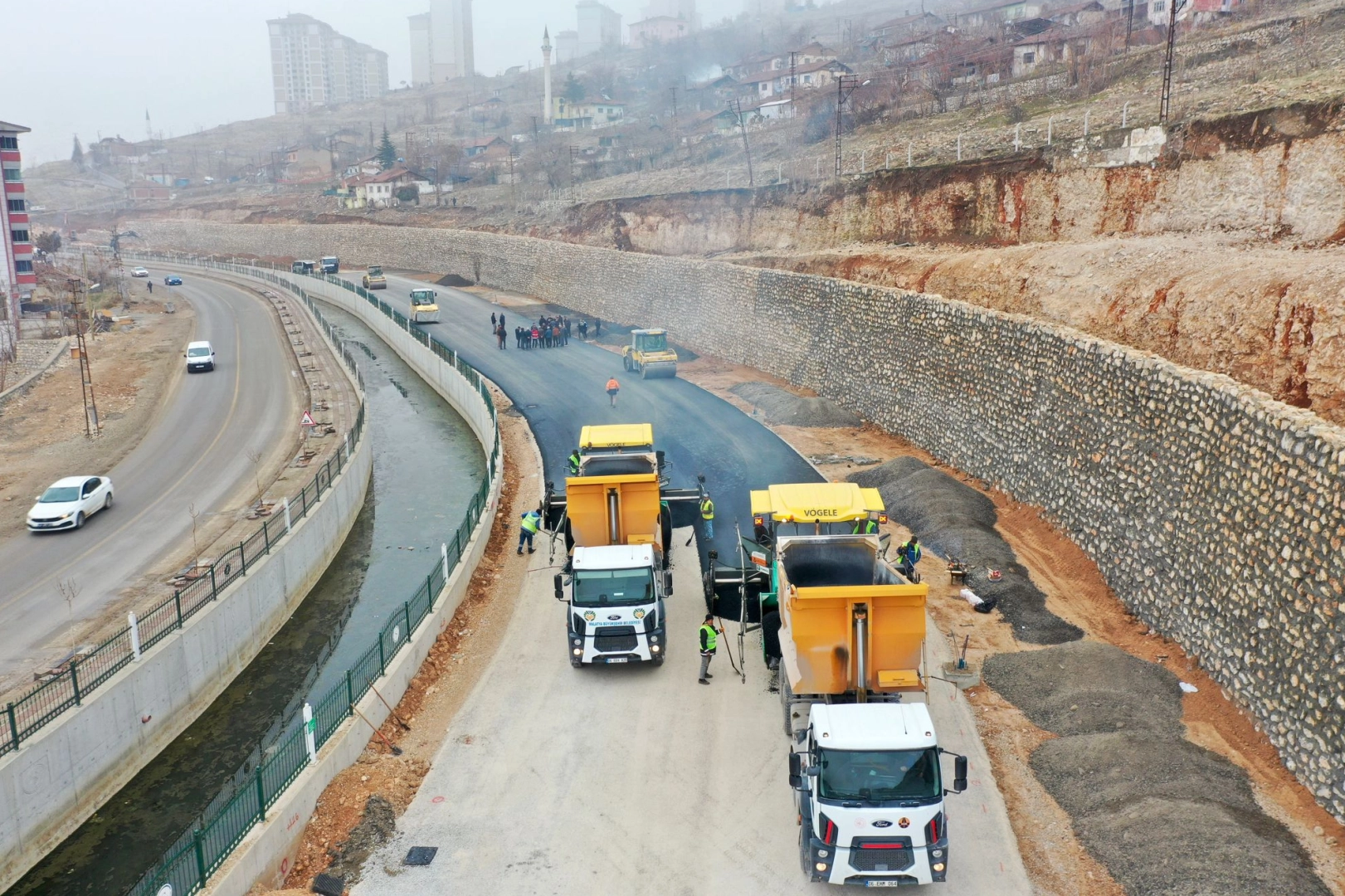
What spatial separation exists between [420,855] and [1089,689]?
34.9 feet

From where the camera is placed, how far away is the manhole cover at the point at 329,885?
13027mm

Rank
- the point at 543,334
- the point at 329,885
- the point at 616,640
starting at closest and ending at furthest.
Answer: the point at 329,885 → the point at 616,640 → the point at 543,334

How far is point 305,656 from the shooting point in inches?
963

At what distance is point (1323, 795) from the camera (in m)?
13.3

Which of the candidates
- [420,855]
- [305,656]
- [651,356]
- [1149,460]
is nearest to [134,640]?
[305,656]

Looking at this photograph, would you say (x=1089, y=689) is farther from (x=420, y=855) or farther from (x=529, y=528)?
(x=529, y=528)

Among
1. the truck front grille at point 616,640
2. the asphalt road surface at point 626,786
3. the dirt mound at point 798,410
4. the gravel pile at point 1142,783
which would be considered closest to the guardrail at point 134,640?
the asphalt road surface at point 626,786

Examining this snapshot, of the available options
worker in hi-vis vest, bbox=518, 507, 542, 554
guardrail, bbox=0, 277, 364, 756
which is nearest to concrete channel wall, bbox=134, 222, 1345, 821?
worker in hi-vis vest, bbox=518, 507, 542, 554

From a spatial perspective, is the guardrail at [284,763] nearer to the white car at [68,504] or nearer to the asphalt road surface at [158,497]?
the asphalt road surface at [158,497]

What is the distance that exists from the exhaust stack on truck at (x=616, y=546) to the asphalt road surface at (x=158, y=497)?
10.3m

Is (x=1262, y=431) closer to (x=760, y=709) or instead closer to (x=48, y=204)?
(x=760, y=709)

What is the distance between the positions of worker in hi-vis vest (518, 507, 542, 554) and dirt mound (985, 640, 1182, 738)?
439 inches

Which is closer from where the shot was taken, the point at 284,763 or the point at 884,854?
the point at 884,854

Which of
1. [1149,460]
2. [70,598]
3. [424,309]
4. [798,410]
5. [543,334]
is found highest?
[1149,460]
